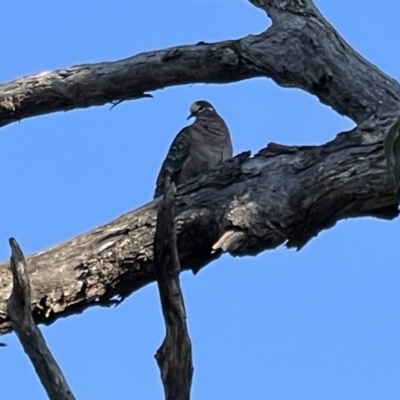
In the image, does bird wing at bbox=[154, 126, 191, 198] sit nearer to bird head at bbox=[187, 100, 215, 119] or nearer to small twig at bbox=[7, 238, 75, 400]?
bird head at bbox=[187, 100, 215, 119]

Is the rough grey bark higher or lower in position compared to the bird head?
lower

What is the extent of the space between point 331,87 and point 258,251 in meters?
1.00

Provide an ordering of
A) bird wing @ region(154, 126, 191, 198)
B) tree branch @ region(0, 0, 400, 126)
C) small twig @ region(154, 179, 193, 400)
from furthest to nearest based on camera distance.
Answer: bird wing @ region(154, 126, 191, 198) → tree branch @ region(0, 0, 400, 126) → small twig @ region(154, 179, 193, 400)

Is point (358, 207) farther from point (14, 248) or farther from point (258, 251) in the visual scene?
point (14, 248)

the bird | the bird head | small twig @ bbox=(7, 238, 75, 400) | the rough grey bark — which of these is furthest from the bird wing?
small twig @ bbox=(7, 238, 75, 400)

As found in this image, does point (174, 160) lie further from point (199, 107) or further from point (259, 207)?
point (259, 207)

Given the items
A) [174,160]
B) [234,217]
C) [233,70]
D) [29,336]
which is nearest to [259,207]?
[234,217]

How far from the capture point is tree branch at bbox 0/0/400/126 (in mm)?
5832

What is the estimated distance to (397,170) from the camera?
13.7 feet

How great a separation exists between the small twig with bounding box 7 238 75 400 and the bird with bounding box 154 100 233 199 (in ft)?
8.41

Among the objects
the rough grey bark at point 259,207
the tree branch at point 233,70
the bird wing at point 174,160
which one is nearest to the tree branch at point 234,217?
the rough grey bark at point 259,207

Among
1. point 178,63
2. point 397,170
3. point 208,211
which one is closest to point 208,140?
point 178,63

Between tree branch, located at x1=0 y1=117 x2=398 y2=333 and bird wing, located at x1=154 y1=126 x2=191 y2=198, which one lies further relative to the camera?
bird wing, located at x1=154 y1=126 x2=191 y2=198

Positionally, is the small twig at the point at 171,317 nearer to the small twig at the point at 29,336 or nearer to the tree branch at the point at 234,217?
the small twig at the point at 29,336
